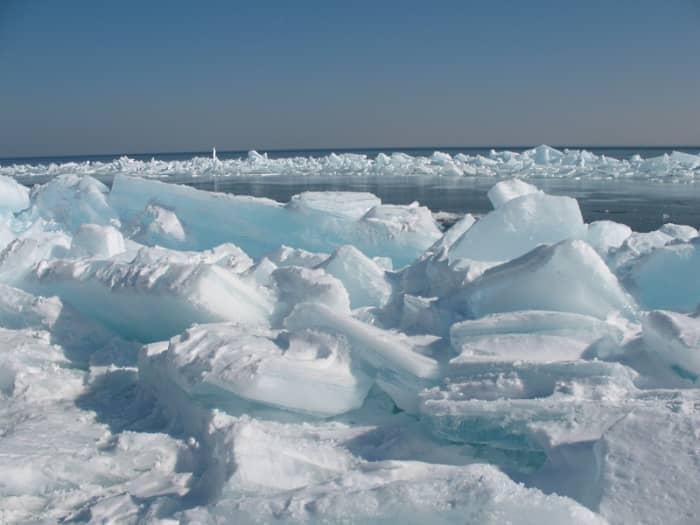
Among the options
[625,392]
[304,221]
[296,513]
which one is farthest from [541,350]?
[304,221]

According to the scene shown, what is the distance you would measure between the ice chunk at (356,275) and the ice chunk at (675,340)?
6.59 ft

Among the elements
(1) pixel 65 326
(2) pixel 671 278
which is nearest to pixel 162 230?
(1) pixel 65 326

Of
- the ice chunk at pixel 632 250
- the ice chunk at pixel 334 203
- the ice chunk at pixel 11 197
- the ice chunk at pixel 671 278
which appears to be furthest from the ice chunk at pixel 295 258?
the ice chunk at pixel 11 197

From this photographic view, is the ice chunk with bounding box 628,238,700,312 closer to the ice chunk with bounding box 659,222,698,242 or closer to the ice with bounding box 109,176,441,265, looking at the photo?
the ice chunk with bounding box 659,222,698,242

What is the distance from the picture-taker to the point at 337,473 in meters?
2.21

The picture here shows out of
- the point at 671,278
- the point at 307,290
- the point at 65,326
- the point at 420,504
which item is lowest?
the point at 65,326

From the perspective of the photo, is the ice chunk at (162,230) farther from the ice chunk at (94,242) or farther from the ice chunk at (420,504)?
the ice chunk at (420,504)

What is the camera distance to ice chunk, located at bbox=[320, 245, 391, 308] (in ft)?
14.1

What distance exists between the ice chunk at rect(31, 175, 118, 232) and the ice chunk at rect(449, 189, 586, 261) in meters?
5.03

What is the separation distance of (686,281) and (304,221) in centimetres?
403

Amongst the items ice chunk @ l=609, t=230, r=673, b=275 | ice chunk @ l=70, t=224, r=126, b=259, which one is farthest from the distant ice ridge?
ice chunk @ l=70, t=224, r=126, b=259

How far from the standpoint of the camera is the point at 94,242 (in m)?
5.56

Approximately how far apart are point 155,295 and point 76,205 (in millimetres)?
5441

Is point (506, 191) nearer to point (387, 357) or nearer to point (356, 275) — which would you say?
point (356, 275)
